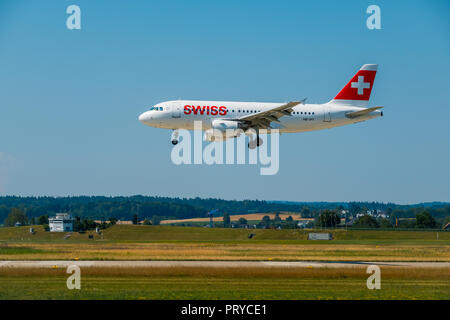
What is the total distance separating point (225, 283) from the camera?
33.5 m

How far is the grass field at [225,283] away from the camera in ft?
94.9

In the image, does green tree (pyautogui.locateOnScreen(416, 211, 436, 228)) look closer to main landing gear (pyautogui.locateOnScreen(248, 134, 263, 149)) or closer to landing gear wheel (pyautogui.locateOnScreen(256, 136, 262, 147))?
main landing gear (pyautogui.locateOnScreen(248, 134, 263, 149))

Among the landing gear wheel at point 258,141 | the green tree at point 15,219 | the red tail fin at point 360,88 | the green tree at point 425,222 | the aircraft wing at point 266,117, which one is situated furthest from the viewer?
the green tree at point 15,219

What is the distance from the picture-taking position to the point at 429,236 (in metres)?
109

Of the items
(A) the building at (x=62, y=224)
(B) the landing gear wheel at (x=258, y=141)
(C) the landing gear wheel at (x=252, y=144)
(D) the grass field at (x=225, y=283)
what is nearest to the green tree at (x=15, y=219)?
(A) the building at (x=62, y=224)

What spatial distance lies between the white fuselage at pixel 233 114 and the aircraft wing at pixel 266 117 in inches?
77.2

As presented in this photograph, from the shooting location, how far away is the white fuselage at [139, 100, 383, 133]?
186ft

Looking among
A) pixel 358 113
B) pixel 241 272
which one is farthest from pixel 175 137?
pixel 241 272

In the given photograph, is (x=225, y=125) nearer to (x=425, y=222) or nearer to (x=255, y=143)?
(x=255, y=143)

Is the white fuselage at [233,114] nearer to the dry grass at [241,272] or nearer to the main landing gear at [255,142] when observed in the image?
the main landing gear at [255,142]

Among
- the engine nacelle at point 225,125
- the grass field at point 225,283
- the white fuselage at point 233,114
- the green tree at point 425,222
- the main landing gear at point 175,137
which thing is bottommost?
the green tree at point 425,222
